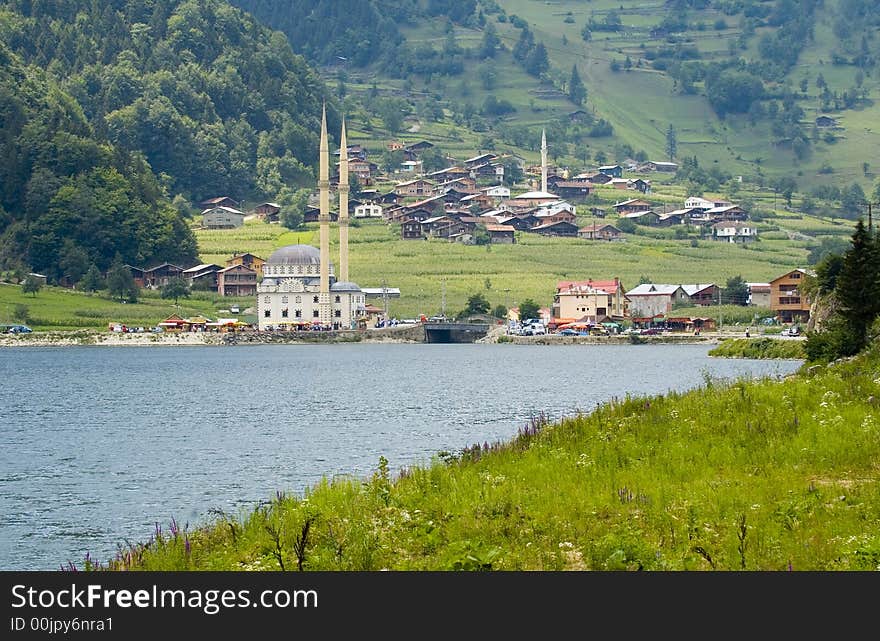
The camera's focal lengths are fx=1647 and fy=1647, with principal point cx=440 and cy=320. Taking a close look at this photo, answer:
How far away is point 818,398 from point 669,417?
281 cm

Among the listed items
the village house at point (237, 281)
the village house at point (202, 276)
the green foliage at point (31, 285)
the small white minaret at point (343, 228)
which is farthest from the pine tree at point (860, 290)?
the village house at point (237, 281)

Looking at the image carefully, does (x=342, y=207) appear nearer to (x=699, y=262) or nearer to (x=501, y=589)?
(x=699, y=262)

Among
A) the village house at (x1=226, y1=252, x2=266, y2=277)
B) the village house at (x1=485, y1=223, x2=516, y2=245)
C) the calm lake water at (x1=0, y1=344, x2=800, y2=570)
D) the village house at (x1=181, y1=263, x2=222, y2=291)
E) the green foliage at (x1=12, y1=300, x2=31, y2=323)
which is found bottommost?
the calm lake water at (x1=0, y1=344, x2=800, y2=570)

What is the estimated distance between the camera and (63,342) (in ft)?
440

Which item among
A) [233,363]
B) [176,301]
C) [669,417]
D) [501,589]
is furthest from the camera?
[176,301]

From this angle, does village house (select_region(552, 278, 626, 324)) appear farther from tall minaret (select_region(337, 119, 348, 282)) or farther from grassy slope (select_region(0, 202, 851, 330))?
tall minaret (select_region(337, 119, 348, 282))

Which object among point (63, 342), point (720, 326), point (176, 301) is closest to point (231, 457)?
point (63, 342)

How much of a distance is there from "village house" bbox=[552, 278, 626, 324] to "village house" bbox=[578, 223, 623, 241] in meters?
44.5

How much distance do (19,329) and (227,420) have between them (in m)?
80.4

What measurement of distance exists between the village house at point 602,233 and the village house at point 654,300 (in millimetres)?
43286

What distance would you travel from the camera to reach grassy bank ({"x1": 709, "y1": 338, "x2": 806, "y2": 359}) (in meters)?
92.3

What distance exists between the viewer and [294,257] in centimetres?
15938

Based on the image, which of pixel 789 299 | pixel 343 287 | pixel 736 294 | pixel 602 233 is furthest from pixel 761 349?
pixel 602 233

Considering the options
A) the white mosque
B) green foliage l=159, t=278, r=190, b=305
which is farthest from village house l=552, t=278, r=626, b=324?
green foliage l=159, t=278, r=190, b=305
